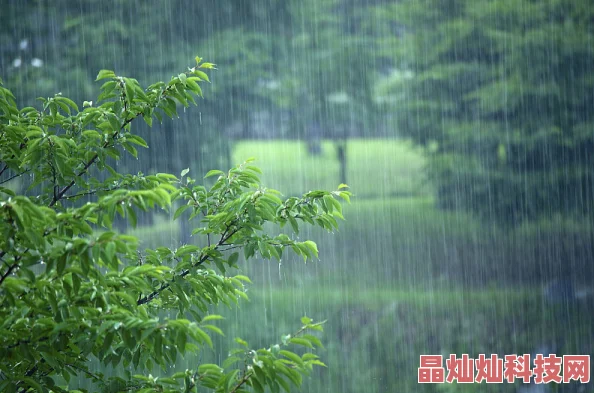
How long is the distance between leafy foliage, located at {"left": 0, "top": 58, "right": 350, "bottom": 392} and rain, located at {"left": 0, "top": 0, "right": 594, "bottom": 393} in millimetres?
5476

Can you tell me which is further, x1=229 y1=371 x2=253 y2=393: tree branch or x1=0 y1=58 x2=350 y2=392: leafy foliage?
x1=229 y1=371 x2=253 y2=393: tree branch

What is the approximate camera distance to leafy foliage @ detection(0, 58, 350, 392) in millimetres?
→ 1450

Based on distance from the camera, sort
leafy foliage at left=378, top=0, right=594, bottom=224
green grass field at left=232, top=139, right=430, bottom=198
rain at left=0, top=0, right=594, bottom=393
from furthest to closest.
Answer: green grass field at left=232, top=139, right=430, bottom=198, leafy foliage at left=378, top=0, right=594, bottom=224, rain at left=0, top=0, right=594, bottom=393

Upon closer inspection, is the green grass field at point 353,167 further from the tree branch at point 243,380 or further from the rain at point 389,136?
the tree branch at point 243,380

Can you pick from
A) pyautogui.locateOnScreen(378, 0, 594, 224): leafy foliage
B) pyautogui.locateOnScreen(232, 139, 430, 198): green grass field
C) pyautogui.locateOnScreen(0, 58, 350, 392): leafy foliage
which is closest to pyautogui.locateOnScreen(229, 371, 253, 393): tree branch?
pyautogui.locateOnScreen(0, 58, 350, 392): leafy foliage

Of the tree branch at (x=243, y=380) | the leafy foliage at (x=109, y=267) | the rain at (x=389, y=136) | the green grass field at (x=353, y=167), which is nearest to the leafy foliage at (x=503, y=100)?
the rain at (x=389, y=136)

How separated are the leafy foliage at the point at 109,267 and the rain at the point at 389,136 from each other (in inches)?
216

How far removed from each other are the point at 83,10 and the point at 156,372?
4.32 metres

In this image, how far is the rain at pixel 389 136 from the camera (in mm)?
7699

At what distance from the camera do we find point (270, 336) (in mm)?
7297

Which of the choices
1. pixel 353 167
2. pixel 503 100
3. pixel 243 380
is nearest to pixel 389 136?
pixel 353 167

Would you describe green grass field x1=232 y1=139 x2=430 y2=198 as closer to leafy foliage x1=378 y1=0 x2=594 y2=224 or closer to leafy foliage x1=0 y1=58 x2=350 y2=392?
leafy foliage x1=378 y1=0 x2=594 y2=224

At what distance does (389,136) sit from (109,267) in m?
7.39

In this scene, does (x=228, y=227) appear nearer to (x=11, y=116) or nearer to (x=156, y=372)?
(x=11, y=116)
